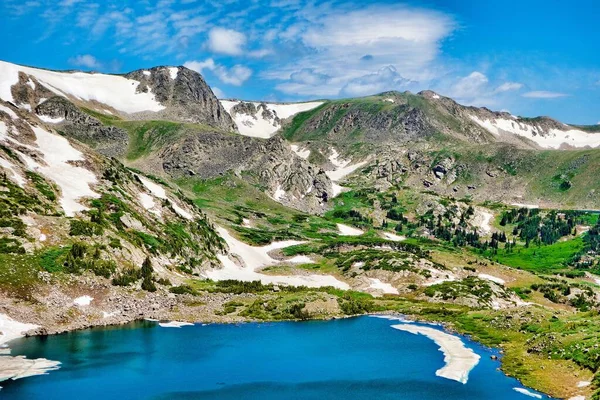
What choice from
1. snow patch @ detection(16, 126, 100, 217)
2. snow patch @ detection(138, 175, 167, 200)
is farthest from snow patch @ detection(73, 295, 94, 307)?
snow patch @ detection(138, 175, 167, 200)

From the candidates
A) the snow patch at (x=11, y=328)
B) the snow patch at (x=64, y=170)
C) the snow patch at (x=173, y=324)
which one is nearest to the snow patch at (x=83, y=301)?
the snow patch at (x=11, y=328)

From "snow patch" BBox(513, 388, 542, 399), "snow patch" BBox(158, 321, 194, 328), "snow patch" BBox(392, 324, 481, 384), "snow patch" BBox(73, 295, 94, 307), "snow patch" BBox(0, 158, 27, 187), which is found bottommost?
"snow patch" BBox(392, 324, 481, 384)

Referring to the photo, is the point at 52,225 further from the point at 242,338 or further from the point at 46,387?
the point at 46,387

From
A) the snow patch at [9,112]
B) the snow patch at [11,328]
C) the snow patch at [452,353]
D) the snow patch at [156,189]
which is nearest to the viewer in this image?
the snow patch at [452,353]

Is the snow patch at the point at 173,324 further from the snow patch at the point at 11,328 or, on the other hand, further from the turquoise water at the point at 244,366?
the snow patch at the point at 11,328

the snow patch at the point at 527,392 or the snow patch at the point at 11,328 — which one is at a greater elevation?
the snow patch at the point at 11,328

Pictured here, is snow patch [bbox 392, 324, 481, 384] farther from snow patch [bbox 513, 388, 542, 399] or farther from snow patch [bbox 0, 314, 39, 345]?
snow patch [bbox 0, 314, 39, 345]

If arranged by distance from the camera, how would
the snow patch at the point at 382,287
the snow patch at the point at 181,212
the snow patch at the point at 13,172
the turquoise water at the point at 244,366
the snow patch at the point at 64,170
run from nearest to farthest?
the turquoise water at the point at 244,366 < the snow patch at the point at 13,172 < the snow patch at the point at 64,170 < the snow patch at the point at 382,287 < the snow patch at the point at 181,212

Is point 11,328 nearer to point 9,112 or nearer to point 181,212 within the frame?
point 9,112
